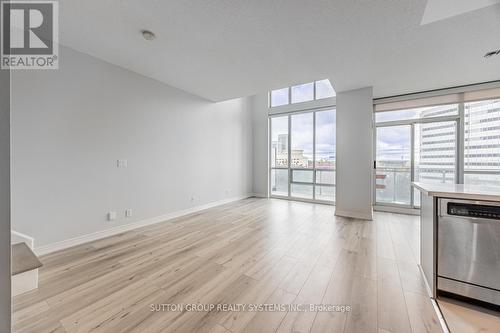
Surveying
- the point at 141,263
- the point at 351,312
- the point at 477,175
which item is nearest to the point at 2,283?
the point at 141,263

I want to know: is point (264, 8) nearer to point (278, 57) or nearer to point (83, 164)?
point (278, 57)

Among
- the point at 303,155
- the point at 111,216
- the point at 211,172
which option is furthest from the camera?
the point at 303,155

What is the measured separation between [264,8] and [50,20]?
2.43 metres

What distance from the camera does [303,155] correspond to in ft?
19.0

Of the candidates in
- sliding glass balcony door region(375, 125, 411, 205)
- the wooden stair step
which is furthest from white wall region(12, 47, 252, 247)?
sliding glass balcony door region(375, 125, 411, 205)

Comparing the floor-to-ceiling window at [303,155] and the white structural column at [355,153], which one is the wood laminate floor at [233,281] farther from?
the floor-to-ceiling window at [303,155]

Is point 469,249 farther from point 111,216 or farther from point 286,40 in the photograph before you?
point 111,216

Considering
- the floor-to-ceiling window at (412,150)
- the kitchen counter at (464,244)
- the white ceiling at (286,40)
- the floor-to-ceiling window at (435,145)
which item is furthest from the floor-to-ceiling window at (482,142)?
the kitchen counter at (464,244)

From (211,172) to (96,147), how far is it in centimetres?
252

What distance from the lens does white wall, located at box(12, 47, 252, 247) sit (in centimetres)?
236

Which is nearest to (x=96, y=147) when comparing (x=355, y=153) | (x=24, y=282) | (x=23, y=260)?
(x=23, y=260)

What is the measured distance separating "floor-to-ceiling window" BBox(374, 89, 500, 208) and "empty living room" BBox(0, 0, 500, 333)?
0.10 feet

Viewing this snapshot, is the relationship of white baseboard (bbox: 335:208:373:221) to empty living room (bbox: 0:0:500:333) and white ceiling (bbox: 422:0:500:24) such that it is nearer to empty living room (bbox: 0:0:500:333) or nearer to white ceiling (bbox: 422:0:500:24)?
empty living room (bbox: 0:0:500:333)

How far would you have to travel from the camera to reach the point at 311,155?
563 centimetres
